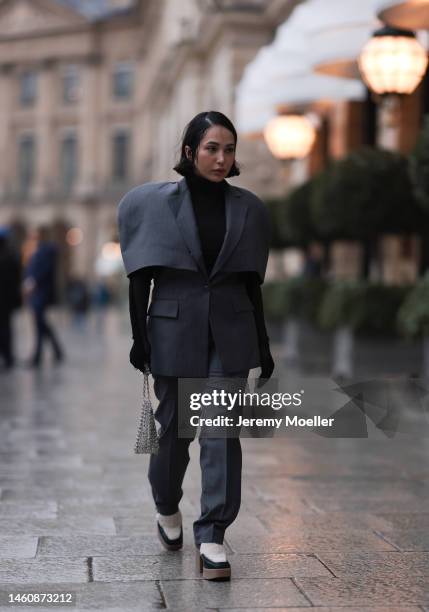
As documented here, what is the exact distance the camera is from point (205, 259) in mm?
4926

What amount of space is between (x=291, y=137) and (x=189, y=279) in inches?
448

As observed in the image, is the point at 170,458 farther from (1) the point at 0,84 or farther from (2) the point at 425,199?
(1) the point at 0,84

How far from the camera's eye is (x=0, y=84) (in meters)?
74.1

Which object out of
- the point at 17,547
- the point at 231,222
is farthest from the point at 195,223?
the point at 17,547

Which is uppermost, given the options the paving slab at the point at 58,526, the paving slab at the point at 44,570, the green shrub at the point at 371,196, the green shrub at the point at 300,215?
the green shrub at the point at 371,196

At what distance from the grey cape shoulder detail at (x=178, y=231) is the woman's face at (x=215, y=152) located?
0.42 ft

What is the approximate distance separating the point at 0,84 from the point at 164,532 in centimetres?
7137

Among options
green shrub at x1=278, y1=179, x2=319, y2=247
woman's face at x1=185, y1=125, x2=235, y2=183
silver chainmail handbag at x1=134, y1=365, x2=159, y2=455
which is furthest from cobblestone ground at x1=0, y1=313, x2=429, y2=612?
green shrub at x1=278, y1=179, x2=319, y2=247

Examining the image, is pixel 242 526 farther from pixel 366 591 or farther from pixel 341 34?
pixel 341 34

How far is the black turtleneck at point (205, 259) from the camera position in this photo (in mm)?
4941

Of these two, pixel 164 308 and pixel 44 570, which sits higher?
pixel 164 308

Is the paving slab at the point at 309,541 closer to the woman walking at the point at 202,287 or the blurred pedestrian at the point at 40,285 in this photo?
the woman walking at the point at 202,287

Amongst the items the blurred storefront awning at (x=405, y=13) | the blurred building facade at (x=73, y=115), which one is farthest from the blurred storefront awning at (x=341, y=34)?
the blurred building facade at (x=73, y=115)

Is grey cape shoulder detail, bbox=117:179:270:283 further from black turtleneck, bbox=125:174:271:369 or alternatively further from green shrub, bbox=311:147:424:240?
green shrub, bbox=311:147:424:240
